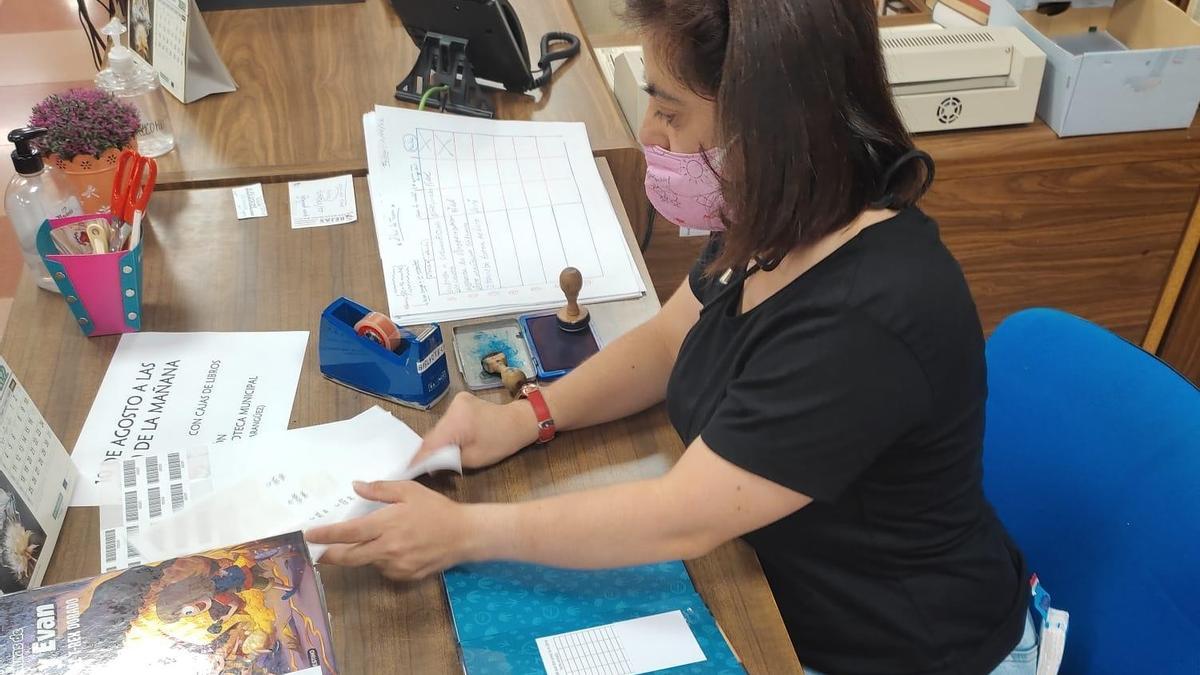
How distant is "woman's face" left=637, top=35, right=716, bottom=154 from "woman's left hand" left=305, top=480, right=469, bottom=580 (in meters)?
0.41

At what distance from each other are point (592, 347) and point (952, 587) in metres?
0.47

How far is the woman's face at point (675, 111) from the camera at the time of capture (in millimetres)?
889

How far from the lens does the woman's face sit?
889 mm

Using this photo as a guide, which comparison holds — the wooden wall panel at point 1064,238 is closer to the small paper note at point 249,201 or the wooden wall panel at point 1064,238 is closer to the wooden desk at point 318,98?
the wooden desk at point 318,98

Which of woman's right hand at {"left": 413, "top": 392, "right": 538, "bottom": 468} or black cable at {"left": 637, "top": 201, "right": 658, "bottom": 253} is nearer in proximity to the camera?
woman's right hand at {"left": 413, "top": 392, "right": 538, "bottom": 468}

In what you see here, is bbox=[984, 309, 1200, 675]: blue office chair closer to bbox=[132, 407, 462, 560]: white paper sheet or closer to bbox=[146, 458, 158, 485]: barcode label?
bbox=[132, 407, 462, 560]: white paper sheet

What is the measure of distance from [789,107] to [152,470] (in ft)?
2.31

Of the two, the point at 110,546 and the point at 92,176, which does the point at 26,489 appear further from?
the point at 92,176

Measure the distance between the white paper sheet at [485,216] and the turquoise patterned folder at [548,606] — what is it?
16.3 inches

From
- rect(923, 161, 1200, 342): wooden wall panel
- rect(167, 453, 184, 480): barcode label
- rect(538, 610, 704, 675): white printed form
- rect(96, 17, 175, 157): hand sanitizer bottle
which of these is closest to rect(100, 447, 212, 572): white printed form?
rect(167, 453, 184, 480): barcode label

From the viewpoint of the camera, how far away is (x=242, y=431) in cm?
105

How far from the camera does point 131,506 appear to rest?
3.14ft

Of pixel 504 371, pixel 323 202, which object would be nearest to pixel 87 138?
pixel 323 202

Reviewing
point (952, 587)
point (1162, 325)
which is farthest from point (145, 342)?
point (1162, 325)
